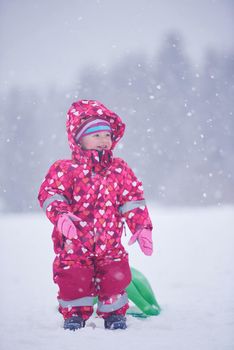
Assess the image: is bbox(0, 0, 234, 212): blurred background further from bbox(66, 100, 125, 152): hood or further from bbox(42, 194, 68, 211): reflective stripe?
bbox(42, 194, 68, 211): reflective stripe

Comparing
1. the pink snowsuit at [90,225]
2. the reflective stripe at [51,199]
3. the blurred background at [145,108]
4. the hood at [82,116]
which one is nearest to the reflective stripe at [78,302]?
the pink snowsuit at [90,225]

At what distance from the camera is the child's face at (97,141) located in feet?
6.83

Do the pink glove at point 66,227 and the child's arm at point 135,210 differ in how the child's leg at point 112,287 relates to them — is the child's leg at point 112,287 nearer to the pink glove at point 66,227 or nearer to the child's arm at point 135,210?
the child's arm at point 135,210

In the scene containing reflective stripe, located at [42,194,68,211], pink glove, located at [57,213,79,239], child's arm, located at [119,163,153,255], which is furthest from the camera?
child's arm, located at [119,163,153,255]

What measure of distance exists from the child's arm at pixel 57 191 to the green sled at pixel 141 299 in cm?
63

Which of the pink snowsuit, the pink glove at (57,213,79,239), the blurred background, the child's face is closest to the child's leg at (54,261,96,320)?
the pink snowsuit

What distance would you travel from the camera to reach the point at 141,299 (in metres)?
2.23

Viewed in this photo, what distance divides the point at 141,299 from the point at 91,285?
14.5 inches

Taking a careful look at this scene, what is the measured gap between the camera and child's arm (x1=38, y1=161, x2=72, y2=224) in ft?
6.21

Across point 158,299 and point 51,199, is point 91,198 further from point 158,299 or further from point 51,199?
point 158,299

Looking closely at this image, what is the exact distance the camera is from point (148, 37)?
9.80 m

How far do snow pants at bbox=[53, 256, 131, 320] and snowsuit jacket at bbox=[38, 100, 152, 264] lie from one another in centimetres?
5

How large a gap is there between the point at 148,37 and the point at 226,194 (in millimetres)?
4309

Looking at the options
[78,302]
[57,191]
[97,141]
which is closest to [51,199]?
[57,191]
